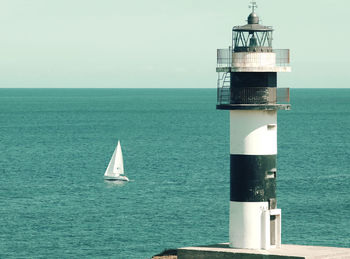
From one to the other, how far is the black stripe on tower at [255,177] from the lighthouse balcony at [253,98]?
1521 millimetres

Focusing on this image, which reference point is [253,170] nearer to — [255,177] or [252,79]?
[255,177]

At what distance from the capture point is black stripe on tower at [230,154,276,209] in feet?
87.9

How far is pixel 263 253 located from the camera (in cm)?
2648

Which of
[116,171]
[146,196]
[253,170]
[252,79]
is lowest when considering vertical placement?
[146,196]

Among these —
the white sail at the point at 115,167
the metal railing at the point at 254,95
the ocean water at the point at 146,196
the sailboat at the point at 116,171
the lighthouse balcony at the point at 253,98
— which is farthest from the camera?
the white sail at the point at 115,167

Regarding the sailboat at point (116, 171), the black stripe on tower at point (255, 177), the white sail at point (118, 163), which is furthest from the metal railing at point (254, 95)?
the white sail at point (118, 163)

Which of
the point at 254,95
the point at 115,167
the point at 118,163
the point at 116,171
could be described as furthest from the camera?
the point at 118,163

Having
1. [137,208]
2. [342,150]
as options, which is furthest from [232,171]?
[342,150]

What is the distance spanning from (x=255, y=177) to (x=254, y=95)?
2468 mm

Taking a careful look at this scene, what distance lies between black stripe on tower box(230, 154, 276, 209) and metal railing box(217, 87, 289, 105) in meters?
1.66

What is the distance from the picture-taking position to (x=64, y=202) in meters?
79.9

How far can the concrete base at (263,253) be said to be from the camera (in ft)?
86.4

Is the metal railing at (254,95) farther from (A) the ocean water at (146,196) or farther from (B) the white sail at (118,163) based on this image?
(B) the white sail at (118,163)

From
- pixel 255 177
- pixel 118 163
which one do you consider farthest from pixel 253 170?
pixel 118 163
